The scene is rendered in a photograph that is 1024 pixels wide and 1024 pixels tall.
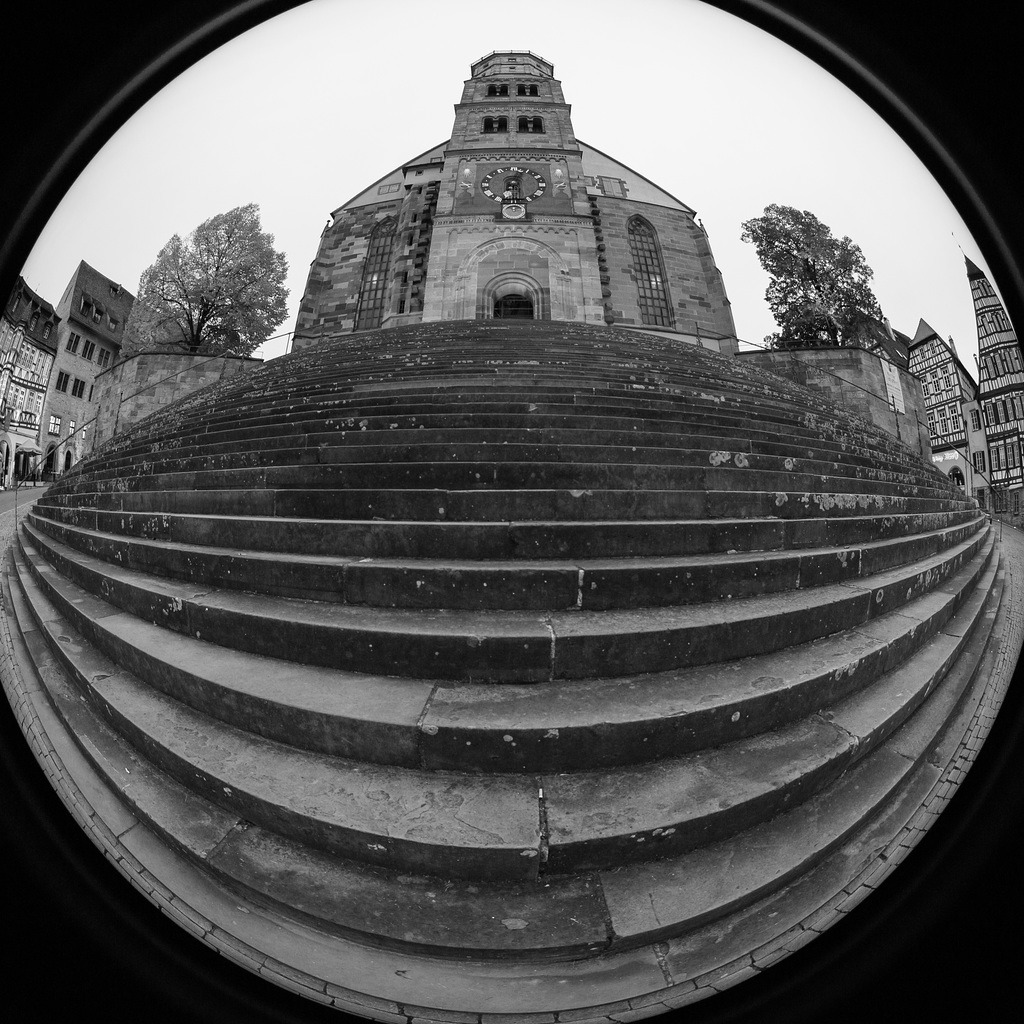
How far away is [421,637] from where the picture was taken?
2.00 m

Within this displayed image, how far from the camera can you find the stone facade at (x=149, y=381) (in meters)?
14.7

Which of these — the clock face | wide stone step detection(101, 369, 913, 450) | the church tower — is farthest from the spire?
the clock face

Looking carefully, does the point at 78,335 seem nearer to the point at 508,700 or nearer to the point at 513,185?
the point at 508,700

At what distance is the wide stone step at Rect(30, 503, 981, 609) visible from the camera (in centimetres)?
236

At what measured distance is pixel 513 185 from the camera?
20.2 m

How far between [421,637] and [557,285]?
63.8 feet

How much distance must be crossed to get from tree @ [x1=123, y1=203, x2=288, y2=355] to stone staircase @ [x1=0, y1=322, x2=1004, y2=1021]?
53.6ft

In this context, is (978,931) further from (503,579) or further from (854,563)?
(854,563)

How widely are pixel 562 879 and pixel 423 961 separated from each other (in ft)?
1.50

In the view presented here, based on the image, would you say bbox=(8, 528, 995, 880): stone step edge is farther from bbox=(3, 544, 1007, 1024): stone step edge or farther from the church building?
the church building

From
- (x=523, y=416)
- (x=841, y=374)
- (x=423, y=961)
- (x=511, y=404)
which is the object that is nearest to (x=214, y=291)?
(x=511, y=404)

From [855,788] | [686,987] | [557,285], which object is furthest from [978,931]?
[557,285]

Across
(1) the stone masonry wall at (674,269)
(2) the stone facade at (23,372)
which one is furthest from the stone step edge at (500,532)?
(1) the stone masonry wall at (674,269)

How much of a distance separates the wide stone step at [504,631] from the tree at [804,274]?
95.3 inches
